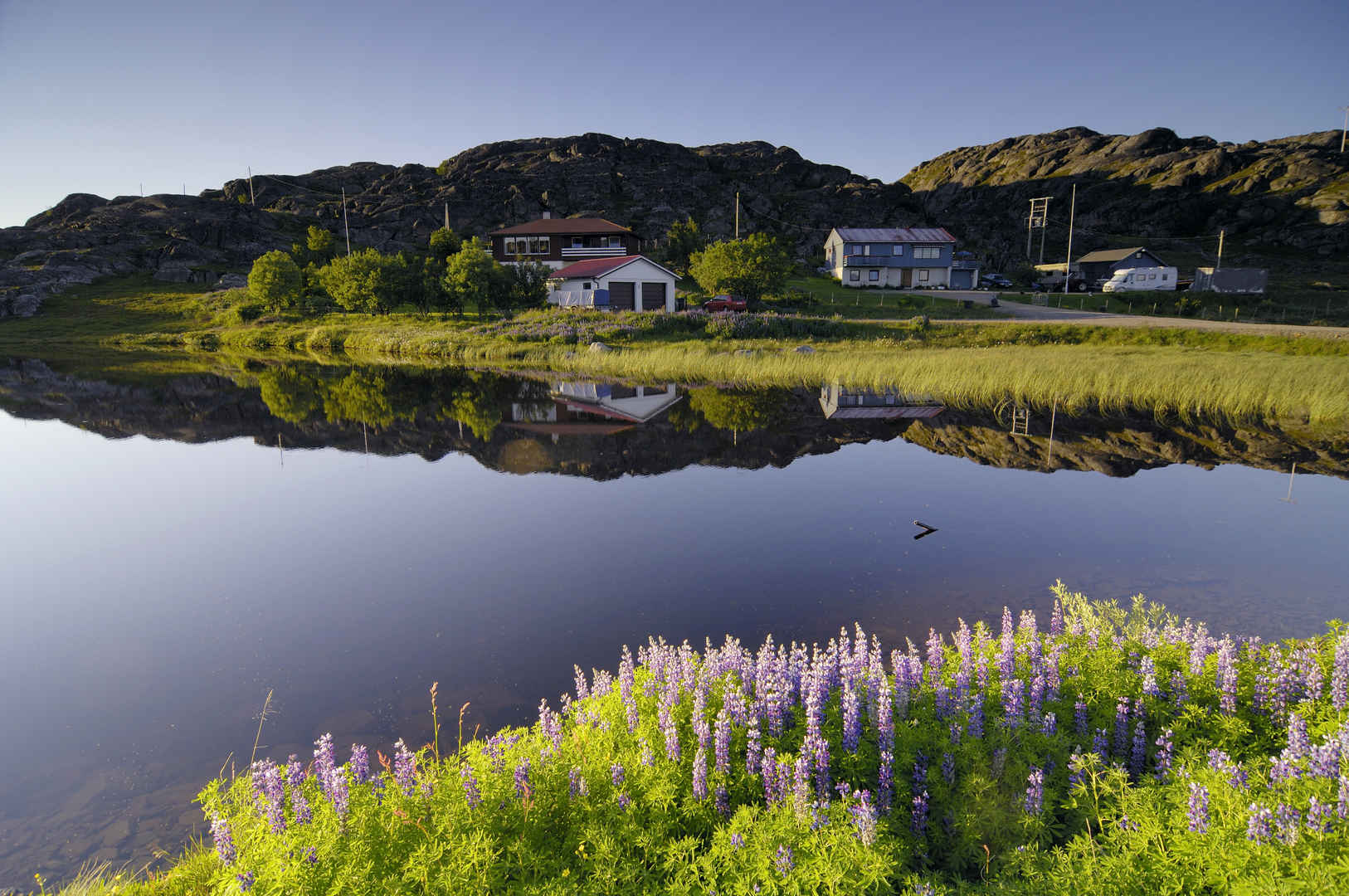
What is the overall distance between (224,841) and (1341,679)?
843cm

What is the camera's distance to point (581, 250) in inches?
3354

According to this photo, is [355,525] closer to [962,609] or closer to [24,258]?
[962,609]

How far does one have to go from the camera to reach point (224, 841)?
4.37 m

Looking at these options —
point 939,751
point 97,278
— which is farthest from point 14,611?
point 97,278

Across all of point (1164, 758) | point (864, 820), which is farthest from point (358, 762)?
point (1164, 758)

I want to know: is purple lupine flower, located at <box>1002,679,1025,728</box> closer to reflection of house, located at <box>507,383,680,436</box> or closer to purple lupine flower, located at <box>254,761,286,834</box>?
purple lupine flower, located at <box>254,761,286,834</box>

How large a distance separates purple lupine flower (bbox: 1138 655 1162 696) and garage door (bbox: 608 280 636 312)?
59.1 meters

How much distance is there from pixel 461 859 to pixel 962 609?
26.9ft

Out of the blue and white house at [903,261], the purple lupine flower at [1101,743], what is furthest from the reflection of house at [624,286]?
the purple lupine flower at [1101,743]

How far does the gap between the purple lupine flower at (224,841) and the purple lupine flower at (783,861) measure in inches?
135

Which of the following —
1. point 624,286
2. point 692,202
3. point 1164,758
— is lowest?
point 1164,758

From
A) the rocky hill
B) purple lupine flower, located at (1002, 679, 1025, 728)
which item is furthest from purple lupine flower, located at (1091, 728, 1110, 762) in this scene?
the rocky hill

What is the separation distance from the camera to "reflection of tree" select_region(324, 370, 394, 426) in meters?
27.6

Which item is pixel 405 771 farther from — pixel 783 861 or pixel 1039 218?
pixel 1039 218
